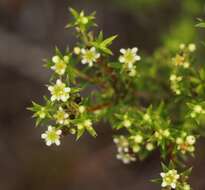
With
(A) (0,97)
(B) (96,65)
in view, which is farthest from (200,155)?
(A) (0,97)

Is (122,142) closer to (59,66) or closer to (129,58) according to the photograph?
(129,58)

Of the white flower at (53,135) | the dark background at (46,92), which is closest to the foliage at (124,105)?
the white flower at (53,135)

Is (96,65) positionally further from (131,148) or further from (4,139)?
(4,139)

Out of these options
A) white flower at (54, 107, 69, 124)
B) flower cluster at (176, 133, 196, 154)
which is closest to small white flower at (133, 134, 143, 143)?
flower cluster at (176, 133, 196, 154)

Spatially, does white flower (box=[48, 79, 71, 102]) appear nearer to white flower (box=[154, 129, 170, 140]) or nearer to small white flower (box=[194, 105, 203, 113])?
white flower (box=[154, 129, 170, 140])

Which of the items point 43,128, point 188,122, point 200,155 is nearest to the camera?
point 188,122

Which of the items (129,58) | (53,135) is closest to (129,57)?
(129,58)
